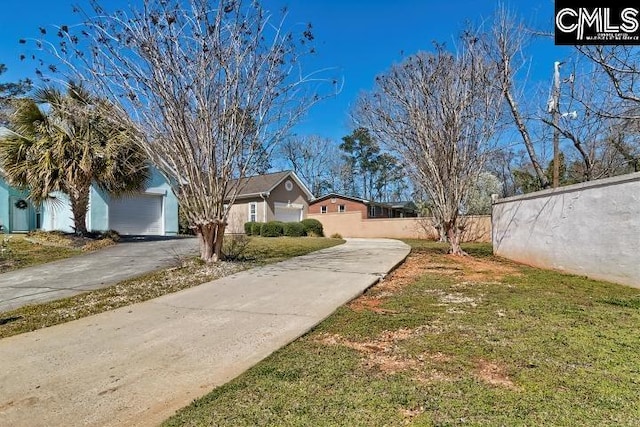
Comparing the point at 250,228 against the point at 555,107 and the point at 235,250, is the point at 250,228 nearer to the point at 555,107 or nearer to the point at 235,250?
the point at 235,250

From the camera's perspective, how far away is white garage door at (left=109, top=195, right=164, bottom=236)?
1855 centimetres

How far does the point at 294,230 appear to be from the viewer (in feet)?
79.6

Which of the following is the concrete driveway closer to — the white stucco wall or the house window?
the white stucco wall

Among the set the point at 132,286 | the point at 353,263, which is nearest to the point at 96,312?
the point at 132,286

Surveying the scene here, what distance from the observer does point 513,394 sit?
2.96 metres

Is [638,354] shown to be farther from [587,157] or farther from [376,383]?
[587,157]

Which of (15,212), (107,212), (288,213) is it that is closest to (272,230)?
(288,213)

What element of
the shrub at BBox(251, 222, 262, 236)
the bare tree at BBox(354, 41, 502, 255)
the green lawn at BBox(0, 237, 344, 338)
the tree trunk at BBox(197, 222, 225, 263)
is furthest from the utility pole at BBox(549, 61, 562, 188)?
the shrub at BBox(251, 222, 262, 236)

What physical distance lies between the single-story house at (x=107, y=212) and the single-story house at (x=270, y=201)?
5656 mm

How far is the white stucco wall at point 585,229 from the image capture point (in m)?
7.34

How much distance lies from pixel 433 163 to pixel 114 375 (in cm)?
1106

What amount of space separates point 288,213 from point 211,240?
1911 cm

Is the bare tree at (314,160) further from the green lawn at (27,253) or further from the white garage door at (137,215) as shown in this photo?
the green lawn at (27,253)

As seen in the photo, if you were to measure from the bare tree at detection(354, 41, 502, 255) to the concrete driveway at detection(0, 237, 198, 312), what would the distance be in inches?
305
